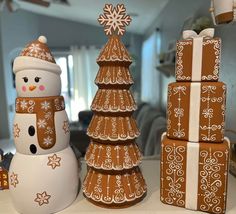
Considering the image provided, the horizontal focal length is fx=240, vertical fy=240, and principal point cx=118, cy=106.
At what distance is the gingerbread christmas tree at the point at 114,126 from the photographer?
0.53 meters

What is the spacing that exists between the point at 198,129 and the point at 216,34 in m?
0.68

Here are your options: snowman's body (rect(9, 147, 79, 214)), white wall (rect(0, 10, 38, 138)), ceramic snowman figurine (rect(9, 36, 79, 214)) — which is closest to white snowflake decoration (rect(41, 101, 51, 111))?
ceramic snowman figurine (rect(9, 36, 79, 214))

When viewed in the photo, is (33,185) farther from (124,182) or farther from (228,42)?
(228,42)

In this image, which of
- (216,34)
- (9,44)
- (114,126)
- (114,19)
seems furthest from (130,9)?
(114,126)

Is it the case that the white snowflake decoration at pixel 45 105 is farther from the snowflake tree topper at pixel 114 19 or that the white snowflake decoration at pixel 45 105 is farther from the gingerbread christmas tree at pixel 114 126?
the snowflake tree topper at pixel 114 19

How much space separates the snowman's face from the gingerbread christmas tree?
10 centimetres

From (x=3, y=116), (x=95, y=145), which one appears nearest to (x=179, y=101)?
(x=95, y=145)

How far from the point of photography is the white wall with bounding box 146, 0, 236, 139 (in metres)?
0.85

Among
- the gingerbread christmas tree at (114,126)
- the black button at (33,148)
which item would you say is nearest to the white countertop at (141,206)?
the gingerbread christmas tree at (114,126)

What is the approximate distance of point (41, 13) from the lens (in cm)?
390

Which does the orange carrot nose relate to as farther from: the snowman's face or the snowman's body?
the snowman's body

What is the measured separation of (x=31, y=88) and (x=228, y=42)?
0.74 m

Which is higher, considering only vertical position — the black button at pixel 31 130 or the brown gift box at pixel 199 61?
the brown gift box at pixel 199 61

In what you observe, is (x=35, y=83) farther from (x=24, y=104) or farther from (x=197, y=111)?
(x=197, y=111)
